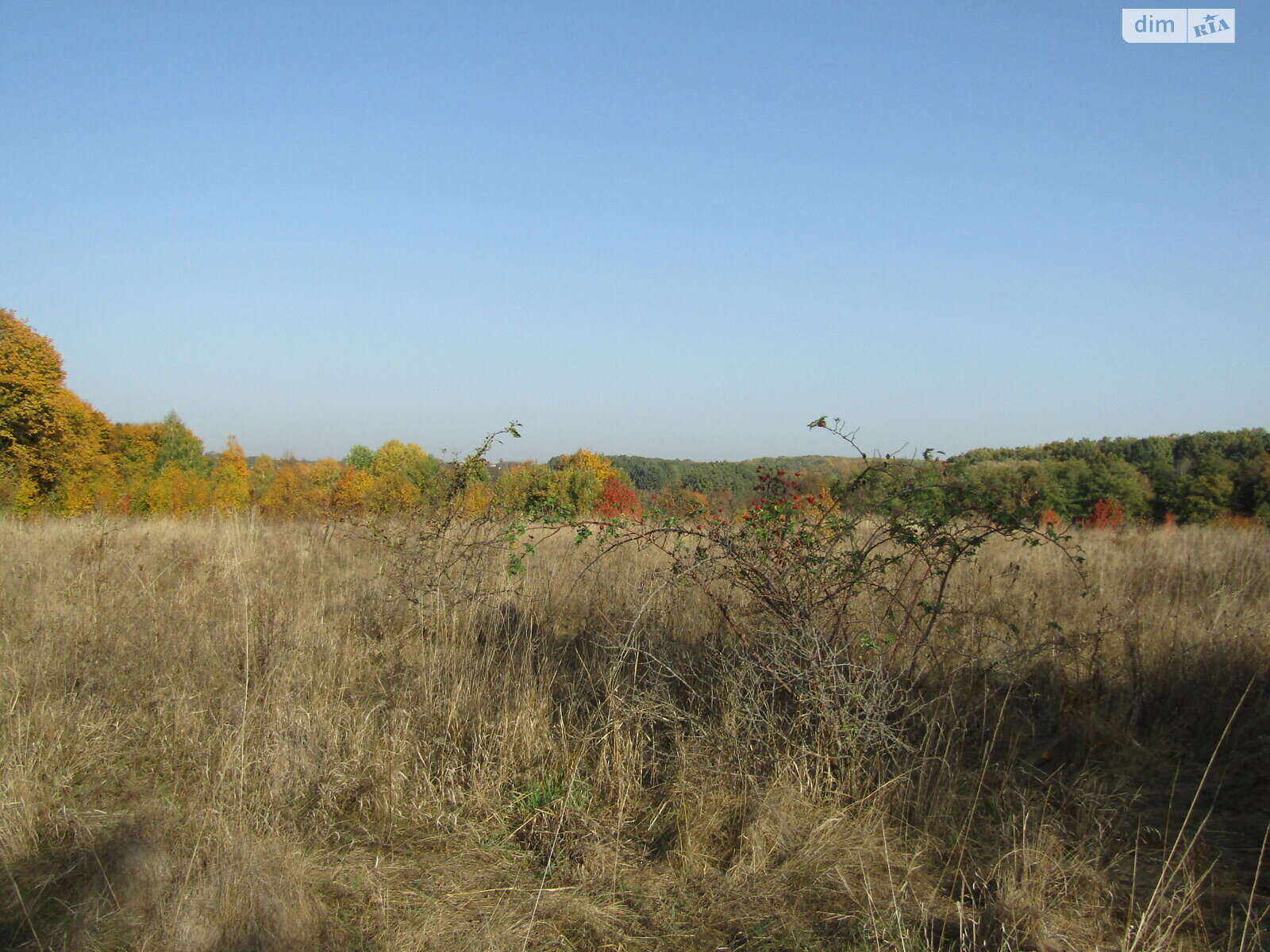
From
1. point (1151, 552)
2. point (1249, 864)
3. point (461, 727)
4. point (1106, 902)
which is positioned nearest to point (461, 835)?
point (461, 727)

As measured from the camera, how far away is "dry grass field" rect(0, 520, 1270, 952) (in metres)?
2.32

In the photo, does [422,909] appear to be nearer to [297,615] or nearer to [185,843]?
[185,843]

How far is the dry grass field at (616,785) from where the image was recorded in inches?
91.4

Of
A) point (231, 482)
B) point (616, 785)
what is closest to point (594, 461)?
point (231, 482)

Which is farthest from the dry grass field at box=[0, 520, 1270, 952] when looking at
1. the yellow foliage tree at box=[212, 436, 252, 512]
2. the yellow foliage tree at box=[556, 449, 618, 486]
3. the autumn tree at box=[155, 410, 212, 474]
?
the autumn tree at box=[155, 410, 212, 474]

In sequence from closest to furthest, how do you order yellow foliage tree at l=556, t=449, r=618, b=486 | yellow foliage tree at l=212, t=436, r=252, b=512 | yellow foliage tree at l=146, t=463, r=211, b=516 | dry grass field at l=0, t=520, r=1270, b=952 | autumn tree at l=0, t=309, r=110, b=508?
dry grass field at l=0, t=520, r=1270, b=952 → yellow foliage tree at l=212, t=436, r=252, b=512 → autumn tree at l=0, t=309, r=110, b=508 → yellow foliage tree at l=146, t=463, r=211, b=516 → yellow foliage tree at l=556, t=449, r=618, b=486

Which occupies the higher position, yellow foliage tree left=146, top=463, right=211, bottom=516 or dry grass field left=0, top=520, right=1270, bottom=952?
yellow foliage tree left=146, top=463, right=211, bottom=516

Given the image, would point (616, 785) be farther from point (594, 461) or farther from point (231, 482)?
point (594, 461)

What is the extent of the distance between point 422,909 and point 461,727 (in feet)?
3.71

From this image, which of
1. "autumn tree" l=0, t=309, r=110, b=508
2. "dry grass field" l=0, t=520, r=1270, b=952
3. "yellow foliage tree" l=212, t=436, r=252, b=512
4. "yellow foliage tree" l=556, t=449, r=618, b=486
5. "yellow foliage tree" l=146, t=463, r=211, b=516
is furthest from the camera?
"yellow foliage tree" l=556, t=449, r=618, b=486

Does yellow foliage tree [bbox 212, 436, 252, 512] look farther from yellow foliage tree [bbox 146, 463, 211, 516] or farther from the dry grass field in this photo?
the dry grass field

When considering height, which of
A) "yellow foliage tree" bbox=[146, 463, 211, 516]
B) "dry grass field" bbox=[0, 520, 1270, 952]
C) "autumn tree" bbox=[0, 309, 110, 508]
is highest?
"autumn tree" bbox=[0, 309, 110, 508]

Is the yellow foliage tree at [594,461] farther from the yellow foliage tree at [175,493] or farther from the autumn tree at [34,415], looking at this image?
the autumn tree at [34,415]

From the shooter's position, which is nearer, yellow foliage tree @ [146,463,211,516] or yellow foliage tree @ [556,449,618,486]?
yellow foliage tree @ [146,463,211,516]
